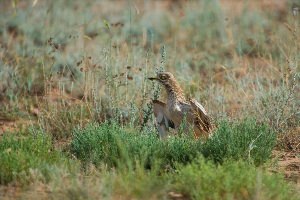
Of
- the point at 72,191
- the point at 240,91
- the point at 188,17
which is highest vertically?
the point at 188,17

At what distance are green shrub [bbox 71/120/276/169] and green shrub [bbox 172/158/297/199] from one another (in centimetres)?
53

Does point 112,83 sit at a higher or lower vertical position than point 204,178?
higher

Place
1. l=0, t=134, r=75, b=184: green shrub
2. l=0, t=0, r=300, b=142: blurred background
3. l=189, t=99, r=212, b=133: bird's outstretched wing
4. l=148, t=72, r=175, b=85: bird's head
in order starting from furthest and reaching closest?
1. l=0, t=0, r=300, b=142: blurred background
2. l=148, t=72, r=175, b=85: bird's head
3. l=189, t=99, r=212, b=133: bird's outstretched wing
4. l=0, t=134, r=75, b=184: green shrub

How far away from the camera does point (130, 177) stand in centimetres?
580

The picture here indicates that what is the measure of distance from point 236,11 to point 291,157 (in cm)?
739

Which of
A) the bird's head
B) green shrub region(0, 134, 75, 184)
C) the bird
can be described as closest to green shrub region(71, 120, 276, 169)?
green shrub region(0, 134, 75, 184)

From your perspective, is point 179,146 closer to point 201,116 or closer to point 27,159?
point 201,116

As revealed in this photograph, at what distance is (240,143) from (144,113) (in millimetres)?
1922

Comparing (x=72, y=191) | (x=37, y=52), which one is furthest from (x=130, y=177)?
(x=37, y=52)

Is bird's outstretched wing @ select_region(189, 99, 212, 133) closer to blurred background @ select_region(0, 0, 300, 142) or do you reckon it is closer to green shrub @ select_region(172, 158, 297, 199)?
blurred background @ select_region(0, 0, 300, 142)

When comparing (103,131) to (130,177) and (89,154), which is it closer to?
(89,154)

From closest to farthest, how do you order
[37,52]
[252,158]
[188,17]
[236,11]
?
[252,158] < [37,52] < [188,17] < [236,11]

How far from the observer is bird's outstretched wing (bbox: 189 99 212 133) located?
7.50m

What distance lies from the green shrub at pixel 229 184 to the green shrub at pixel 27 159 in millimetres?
1088
